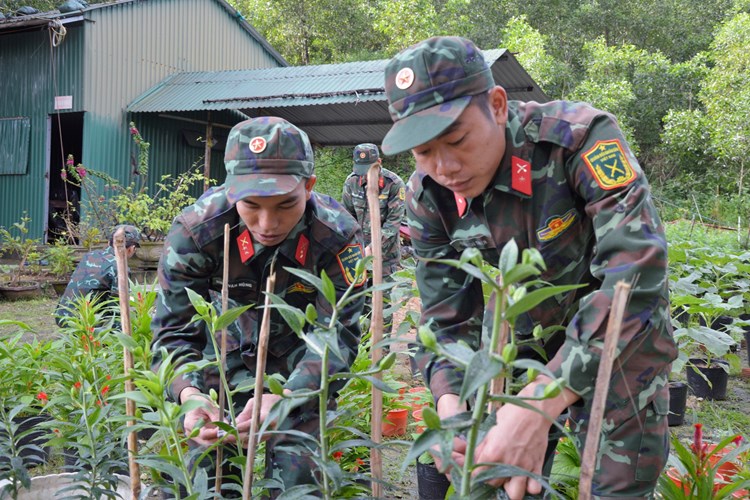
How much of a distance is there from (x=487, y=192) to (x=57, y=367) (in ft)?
5.71

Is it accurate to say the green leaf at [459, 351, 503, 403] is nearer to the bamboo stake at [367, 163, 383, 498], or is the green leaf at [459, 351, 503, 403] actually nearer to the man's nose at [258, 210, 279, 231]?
the bamboo stake at [367, 163, 383, 498]

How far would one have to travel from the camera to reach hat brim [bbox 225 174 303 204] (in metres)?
1.87

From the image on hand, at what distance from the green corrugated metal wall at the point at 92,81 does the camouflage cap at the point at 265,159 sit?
374 inches

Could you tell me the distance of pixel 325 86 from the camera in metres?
10.0

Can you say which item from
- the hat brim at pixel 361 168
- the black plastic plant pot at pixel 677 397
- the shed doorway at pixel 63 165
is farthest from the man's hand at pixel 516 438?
the shed doorway at pixel 63 165

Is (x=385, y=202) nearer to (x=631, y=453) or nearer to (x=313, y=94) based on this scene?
(x=313, y=94)

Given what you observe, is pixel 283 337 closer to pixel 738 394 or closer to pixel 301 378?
pixel 301 378

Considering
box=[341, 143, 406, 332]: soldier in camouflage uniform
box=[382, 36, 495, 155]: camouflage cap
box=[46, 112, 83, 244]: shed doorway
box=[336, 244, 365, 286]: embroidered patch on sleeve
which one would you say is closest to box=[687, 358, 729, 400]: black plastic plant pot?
box=[341, 143, 406, 332]: soldier in camouflage uniform

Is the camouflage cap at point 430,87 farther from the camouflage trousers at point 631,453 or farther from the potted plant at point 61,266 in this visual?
the potted plant at point 61,266

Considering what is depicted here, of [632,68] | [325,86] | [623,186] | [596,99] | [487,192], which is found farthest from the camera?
[632,68]

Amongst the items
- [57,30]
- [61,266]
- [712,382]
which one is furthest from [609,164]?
[57,30]

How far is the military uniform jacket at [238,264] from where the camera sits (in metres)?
2.12

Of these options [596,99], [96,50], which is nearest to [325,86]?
[96,50]

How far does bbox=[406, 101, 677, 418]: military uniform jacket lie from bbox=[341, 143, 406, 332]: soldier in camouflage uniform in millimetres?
4234
